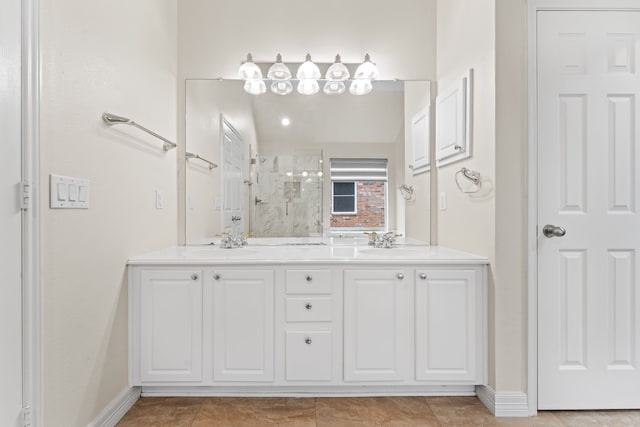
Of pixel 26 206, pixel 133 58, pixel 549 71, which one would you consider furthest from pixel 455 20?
pixel 26 206

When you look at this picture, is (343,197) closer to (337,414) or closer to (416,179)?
(416,179)

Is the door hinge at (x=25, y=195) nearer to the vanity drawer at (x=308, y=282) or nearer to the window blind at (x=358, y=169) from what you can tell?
the vanity drawer at (x=308, y=282)

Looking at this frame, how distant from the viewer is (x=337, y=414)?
1921 millimetres

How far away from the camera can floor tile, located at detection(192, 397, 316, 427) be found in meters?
1.85

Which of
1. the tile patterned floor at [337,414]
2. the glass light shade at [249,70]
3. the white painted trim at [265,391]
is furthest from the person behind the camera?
the glass light shade at [249,70]

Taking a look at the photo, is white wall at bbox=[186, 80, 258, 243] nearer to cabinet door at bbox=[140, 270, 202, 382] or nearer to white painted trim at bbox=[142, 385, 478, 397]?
cabinet door at bbox=[140, 270, 202, 382]

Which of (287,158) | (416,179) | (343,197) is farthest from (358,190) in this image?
(287,158)

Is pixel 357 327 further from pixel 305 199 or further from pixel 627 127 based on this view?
pixel 627 127

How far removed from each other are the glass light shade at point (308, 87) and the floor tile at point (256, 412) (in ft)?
6.40

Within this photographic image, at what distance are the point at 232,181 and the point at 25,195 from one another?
142 cm

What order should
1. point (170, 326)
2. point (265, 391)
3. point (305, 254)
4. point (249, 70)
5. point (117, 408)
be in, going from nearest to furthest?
point (117, 408), point (170, 326), point (265, 391), point (305, 254), point (249, 70)

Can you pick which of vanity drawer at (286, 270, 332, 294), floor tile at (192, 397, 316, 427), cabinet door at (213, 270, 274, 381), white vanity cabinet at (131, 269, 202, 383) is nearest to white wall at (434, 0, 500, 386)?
vanity drawer at (286, 270, 332, 294)

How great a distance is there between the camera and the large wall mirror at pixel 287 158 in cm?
265

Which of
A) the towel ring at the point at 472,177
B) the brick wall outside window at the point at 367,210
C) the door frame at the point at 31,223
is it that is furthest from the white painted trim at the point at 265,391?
the towel ring at the point at 472,177
